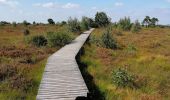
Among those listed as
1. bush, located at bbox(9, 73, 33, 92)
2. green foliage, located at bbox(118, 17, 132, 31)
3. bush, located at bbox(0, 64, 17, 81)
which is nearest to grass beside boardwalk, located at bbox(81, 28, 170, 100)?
bush, located at bbox(9, 73, 33, 92)

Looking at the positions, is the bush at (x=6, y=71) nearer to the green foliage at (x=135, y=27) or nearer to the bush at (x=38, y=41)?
the bush at (x=38, y=41)

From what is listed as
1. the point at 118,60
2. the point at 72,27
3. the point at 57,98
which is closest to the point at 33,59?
the point at 118,60

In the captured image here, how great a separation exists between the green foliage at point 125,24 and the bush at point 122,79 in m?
50.6

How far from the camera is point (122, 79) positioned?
1257 cm

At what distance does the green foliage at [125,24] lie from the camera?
63.1m

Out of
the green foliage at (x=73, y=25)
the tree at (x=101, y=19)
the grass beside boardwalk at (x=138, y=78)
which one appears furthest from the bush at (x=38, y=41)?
the tree at (x=101, y=19)

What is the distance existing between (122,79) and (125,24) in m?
52.0

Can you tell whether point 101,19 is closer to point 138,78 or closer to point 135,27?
point 135,27

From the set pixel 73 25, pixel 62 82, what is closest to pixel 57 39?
pixel 62 82

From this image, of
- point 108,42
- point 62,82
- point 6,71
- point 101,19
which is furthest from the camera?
point 101,19

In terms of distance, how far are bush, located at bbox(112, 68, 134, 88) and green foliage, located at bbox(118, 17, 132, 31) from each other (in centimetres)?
5057

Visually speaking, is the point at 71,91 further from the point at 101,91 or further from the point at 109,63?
the point at 109,63

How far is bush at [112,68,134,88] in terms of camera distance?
1248 cm

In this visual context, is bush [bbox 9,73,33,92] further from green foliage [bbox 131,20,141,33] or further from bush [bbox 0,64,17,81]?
green foliage [bbox 131,20,141,33]
